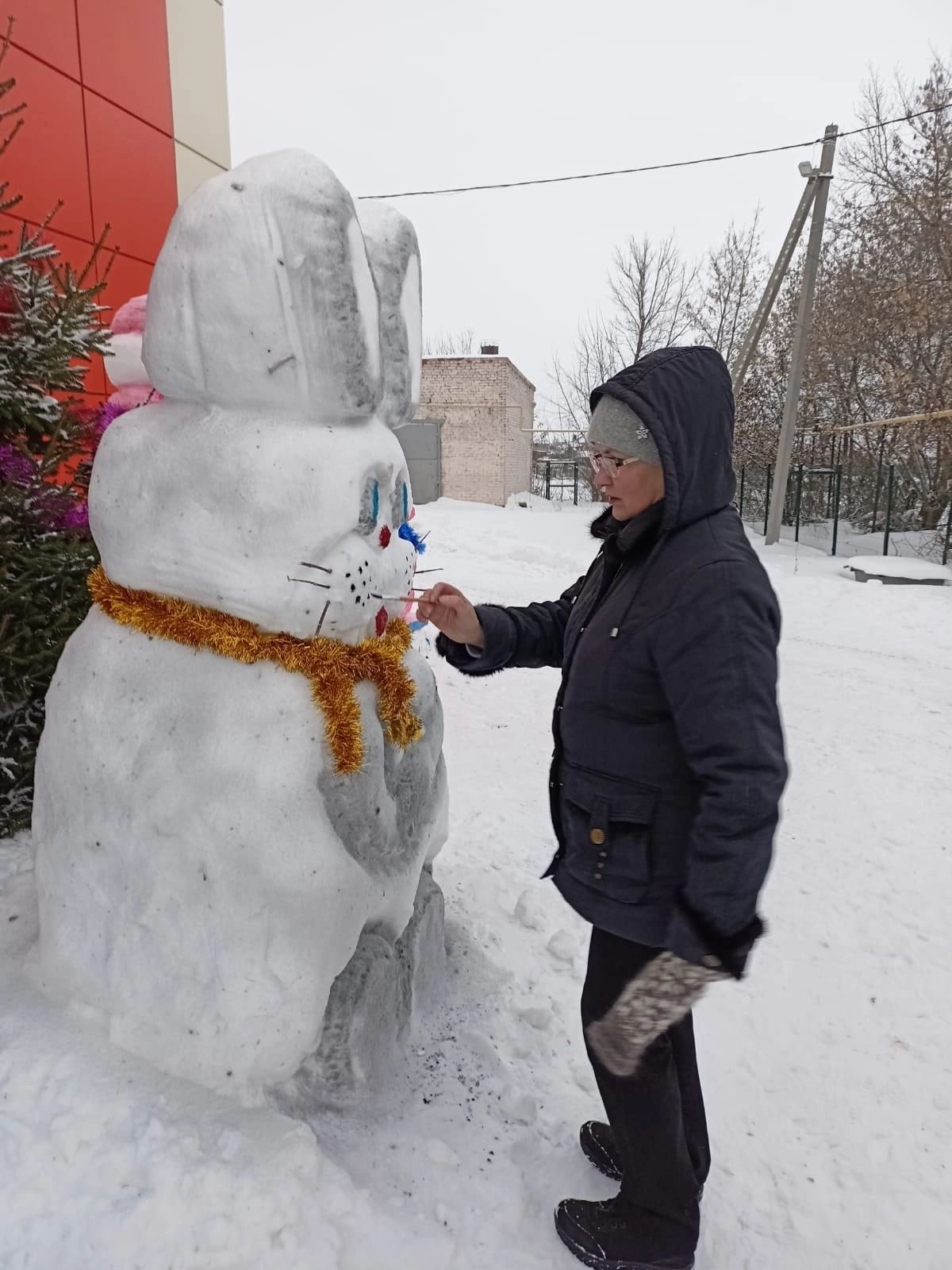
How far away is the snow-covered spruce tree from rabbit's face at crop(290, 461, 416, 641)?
132 centimetres

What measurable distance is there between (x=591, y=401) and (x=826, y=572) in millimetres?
11114

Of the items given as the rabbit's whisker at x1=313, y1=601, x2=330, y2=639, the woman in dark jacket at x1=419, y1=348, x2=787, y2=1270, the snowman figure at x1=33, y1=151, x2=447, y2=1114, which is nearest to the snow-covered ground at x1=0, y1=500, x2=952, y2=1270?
the snowman figure at x1=33, y1=151, x2=447, y2=1114

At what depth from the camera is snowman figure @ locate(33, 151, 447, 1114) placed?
1.80 metres

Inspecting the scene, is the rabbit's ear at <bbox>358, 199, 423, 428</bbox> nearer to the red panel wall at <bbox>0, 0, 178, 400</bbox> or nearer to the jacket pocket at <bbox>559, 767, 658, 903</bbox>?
the jacket pocket at <bbox>559, 767, 658, 903</bbox>

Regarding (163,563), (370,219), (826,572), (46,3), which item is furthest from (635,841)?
(826,572)

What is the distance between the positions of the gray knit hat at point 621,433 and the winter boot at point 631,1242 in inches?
63.3

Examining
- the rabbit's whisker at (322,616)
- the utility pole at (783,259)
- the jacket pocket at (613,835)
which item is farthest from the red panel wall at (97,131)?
the utility pole at (783,259)

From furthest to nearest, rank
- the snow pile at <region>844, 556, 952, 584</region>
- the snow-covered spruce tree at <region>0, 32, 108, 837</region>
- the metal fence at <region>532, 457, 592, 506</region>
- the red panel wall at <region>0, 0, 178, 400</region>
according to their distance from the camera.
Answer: the metal fence at <region>532, 457, 592, 506</region> → the snow pile at <region>844, 556, 952, 584</region> → the red panel wall at <region>0, 0, 178, 400</region> → the snow-covered spruce tree at <region>0, 32, 108, 837</region>

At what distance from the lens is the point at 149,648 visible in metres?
1.93

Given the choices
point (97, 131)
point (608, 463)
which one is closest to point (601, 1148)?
point (608, 463)

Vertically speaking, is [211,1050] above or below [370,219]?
below

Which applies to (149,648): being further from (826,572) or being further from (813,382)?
(813,382)

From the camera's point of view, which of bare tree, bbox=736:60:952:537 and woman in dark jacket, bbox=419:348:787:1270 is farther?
bare tree, bbox=736:60:952:537

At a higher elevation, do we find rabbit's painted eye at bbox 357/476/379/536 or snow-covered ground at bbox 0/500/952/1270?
rabbit's painted eye at bbox 357/476/379/536
